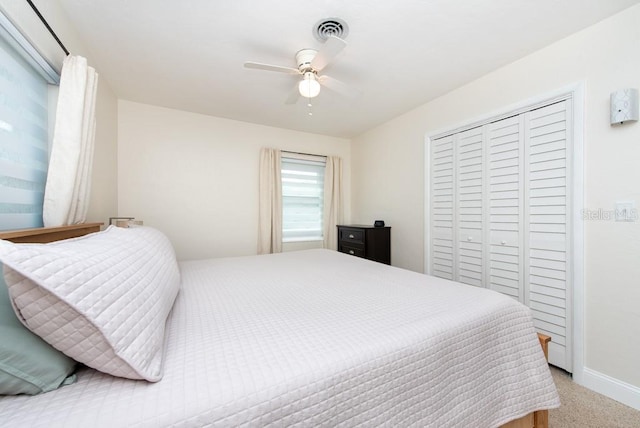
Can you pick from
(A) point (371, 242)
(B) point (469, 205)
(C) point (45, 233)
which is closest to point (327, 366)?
(C) point (45, 233)

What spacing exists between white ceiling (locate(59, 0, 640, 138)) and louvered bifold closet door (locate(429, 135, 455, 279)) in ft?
2.03

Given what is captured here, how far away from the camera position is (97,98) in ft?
6.98

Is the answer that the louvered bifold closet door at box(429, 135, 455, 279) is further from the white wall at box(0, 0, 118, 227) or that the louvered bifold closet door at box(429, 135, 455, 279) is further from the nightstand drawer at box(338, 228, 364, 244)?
the white wall at box(0, 0, 118, 227)

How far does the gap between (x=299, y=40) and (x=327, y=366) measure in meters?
1.99

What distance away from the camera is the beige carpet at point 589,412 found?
1.38 meters

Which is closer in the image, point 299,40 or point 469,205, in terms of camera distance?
point 299,40

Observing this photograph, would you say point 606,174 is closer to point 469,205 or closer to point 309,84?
point 469,205

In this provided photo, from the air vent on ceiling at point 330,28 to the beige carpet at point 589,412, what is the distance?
8.86 ft

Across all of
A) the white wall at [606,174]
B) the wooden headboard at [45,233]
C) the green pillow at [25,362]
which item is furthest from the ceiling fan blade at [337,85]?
the green pillow at [25,362]

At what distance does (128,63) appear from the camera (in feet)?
6.82

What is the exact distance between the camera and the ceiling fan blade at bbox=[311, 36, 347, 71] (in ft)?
4.77

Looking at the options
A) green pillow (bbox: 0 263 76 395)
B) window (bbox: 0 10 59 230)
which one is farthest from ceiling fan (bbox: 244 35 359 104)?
green pillow (bbox: 0 263 76 395)

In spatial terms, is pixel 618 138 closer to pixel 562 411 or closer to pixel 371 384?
pixel 562 411

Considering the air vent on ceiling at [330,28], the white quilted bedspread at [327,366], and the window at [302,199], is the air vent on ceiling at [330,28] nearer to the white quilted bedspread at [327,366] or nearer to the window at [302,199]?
the white quilted bedspread at [327,366]
